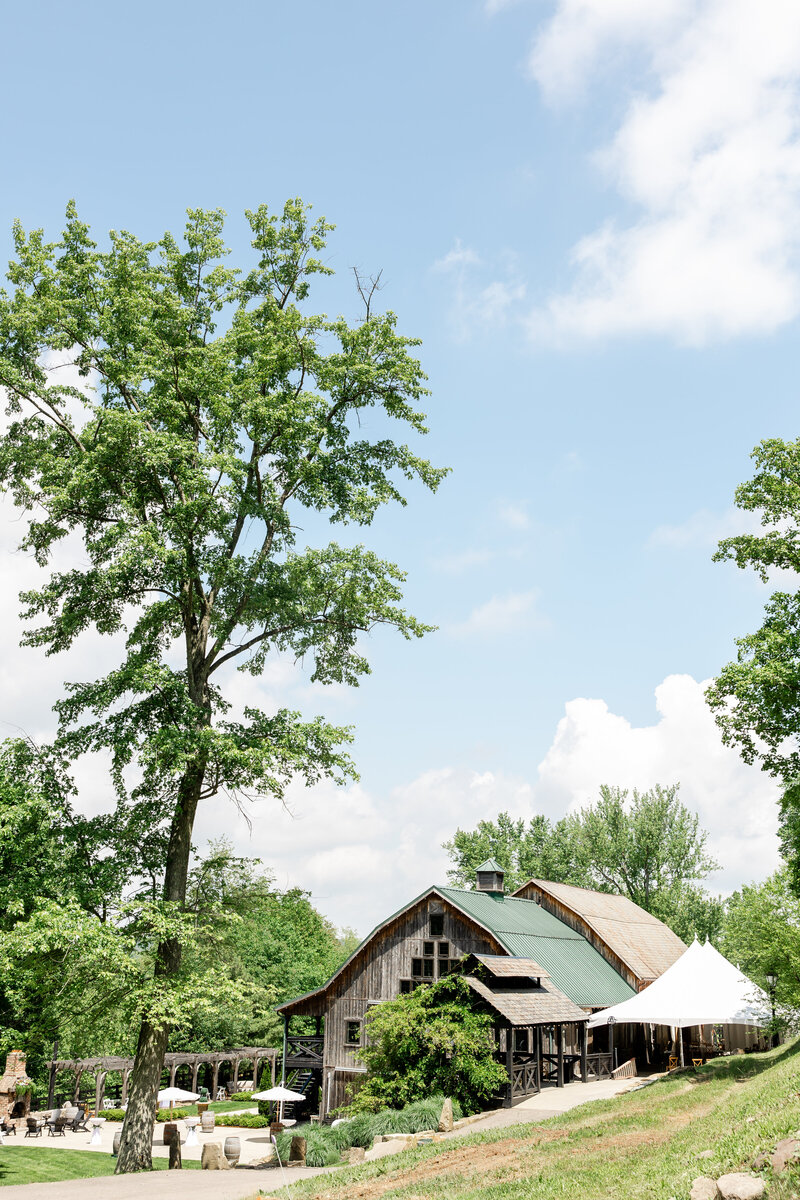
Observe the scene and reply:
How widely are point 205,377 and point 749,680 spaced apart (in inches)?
578

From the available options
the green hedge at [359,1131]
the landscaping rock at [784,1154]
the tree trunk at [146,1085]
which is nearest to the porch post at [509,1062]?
the green hedge at [359,1131]

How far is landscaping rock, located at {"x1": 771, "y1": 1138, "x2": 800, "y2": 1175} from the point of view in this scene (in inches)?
361

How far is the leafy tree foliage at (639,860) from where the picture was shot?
58.9 m

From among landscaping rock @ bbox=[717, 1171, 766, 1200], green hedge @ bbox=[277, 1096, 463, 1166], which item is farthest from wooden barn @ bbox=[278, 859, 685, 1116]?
landscaping rock @ bbox=[717, 1171, 766, 1200]

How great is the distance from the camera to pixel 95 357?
21.2 metres

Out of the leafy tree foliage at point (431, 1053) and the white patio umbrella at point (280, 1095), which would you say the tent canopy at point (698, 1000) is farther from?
the white patio umbrella at point (280, 1095)

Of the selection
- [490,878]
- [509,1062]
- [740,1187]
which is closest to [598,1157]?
[740,1187]

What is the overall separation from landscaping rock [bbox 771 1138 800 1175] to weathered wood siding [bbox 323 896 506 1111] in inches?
852

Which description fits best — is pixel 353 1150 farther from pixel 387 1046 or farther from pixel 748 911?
pixel 748 911

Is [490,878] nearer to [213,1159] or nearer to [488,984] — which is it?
[488,984]

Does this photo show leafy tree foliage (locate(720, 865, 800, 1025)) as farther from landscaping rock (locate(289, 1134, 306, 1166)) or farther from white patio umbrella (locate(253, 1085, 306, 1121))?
white patio umbrella (locate(253, 1085, 306, 1121))

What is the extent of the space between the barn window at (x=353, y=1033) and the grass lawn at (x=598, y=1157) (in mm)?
14100

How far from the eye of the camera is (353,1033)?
106ft

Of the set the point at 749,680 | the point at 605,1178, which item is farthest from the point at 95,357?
the point at 605,1178
